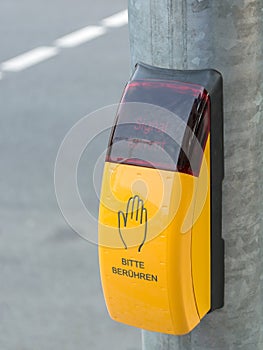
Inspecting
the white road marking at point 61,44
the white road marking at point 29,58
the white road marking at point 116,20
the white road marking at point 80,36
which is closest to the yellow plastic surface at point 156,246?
the white road marking at point 61,44

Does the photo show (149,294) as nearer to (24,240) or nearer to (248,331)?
(248,331)

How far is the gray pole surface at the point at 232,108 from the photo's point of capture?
152cm

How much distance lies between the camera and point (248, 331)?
5.58 ft

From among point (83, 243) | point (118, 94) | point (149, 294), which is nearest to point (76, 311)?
point (83, 243)

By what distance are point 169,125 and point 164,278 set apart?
0.27 metres

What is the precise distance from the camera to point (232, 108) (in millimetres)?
1573

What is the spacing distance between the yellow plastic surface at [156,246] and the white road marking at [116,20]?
7.21 m

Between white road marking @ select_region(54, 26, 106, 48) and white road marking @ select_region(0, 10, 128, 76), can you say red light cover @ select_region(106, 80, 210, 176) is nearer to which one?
white road marking @ select_region(0, 10, 128, 76)

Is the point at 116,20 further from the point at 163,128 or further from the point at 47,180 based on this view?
the point at 163,128

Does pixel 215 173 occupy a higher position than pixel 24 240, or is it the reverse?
pixel 215 173

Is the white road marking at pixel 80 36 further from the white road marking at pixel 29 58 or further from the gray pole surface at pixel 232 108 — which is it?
the gray pole surface at pixel 232 108

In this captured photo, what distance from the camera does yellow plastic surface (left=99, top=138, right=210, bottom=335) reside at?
1570 millimetres

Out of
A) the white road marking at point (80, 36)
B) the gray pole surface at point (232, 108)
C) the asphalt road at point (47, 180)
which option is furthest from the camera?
the white road marking at point (80, 36)

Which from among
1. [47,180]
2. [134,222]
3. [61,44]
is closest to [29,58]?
[61,44]
